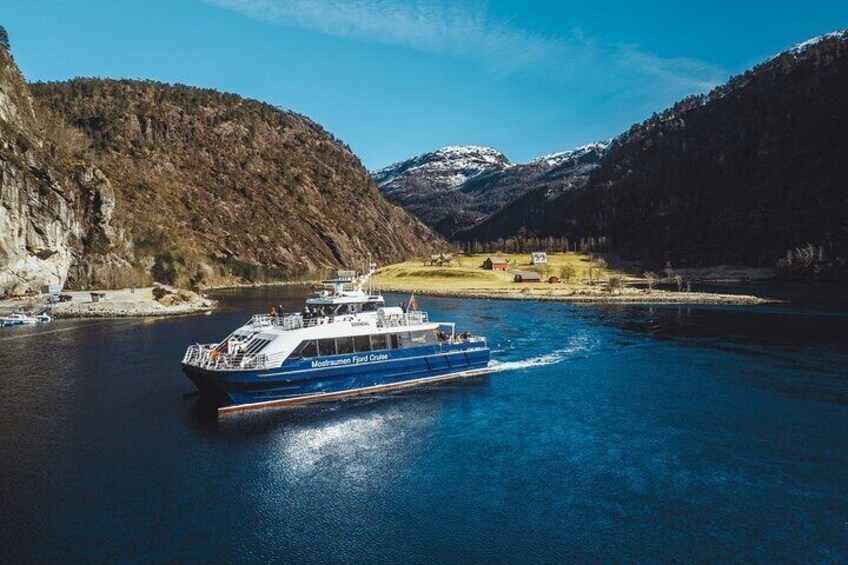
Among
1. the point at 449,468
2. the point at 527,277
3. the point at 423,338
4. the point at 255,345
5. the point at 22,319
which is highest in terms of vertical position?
the point at 527,277

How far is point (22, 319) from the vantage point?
83312 millimetres

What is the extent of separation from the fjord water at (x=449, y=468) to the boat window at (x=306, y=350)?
398cm

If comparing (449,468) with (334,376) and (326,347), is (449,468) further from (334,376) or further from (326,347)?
(326,347)

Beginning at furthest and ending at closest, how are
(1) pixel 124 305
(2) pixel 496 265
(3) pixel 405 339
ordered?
(2) pixel 496 265 < (1) pixel 124 305 < (3) pixel 405 339

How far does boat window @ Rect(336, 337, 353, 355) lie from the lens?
144 ft

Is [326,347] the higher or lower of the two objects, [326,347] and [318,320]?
the lower

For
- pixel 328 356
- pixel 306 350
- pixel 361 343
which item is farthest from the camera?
pixel 361 343

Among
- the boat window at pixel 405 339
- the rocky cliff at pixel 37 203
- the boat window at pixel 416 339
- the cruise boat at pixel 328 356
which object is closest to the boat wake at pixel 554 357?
the cruise boat at pixel 328 356

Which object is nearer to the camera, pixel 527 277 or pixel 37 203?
pixel 37 203

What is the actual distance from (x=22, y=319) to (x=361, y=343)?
218ft

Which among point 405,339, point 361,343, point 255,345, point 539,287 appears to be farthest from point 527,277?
point 255,345

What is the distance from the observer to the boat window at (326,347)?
42.8 metres

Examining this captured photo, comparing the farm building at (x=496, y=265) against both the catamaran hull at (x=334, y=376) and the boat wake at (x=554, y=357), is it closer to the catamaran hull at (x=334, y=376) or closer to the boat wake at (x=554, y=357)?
→ the boat wake at (x=554, y=357)

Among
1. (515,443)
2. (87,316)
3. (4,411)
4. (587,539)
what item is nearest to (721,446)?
(515,443)
